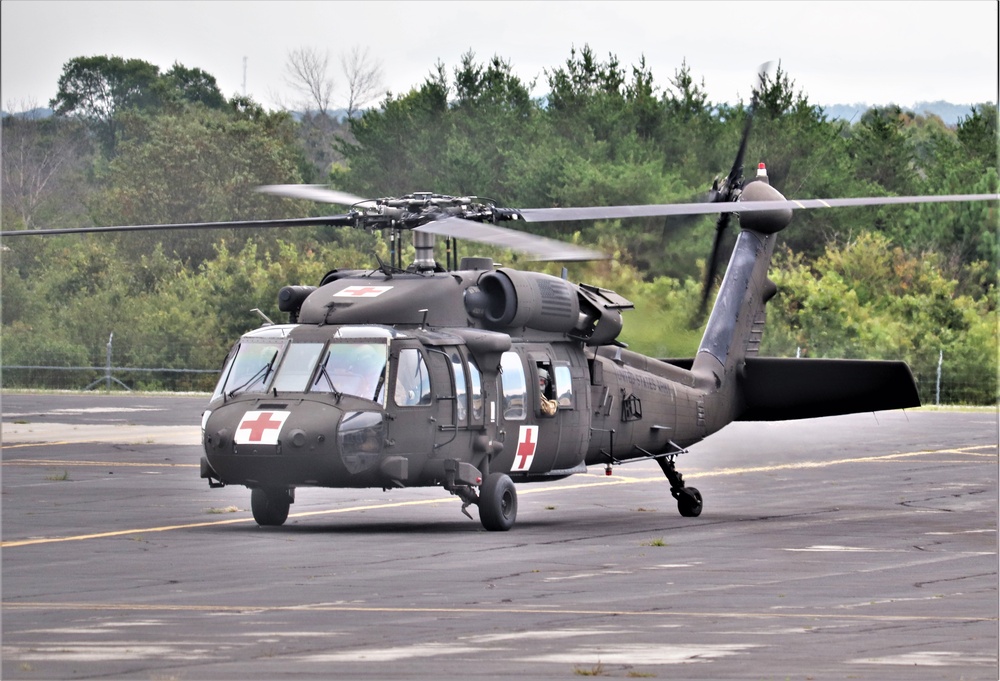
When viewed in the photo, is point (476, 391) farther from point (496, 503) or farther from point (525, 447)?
point (496, 503)

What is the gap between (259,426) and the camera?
709 inches

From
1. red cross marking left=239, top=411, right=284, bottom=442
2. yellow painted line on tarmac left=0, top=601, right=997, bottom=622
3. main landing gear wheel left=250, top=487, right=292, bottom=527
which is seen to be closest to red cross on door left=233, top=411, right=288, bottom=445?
red cross marking left=239, top=411, right=284, bottom=442

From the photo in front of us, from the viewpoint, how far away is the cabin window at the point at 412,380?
18672 millimetres

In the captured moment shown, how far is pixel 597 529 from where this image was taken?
20.3 m

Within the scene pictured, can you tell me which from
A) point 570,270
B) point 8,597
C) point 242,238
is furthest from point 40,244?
point 8,597

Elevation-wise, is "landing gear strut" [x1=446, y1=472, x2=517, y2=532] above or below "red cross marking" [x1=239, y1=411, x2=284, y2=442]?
below

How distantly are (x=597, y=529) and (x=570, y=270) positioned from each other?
20.9m

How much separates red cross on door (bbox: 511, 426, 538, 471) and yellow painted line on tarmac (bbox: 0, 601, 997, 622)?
22.3 feet

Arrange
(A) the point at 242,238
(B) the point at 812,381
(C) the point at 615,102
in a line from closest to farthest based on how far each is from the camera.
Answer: (B) the point at 812,381
(C) the point at 615,102
(A) the point at 242,238

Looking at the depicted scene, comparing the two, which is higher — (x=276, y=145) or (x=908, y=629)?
(x=276, y=145)

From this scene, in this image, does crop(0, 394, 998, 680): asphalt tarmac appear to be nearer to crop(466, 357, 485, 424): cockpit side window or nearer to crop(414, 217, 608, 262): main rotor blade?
crop(466, 357, 485, 424): cockpit side window

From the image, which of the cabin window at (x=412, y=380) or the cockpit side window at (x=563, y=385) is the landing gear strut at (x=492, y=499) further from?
the cockpit side window at (x=563, y=385)

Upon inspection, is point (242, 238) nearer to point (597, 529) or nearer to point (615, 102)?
point (615, 102)

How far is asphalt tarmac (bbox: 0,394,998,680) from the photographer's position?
1095 cm
